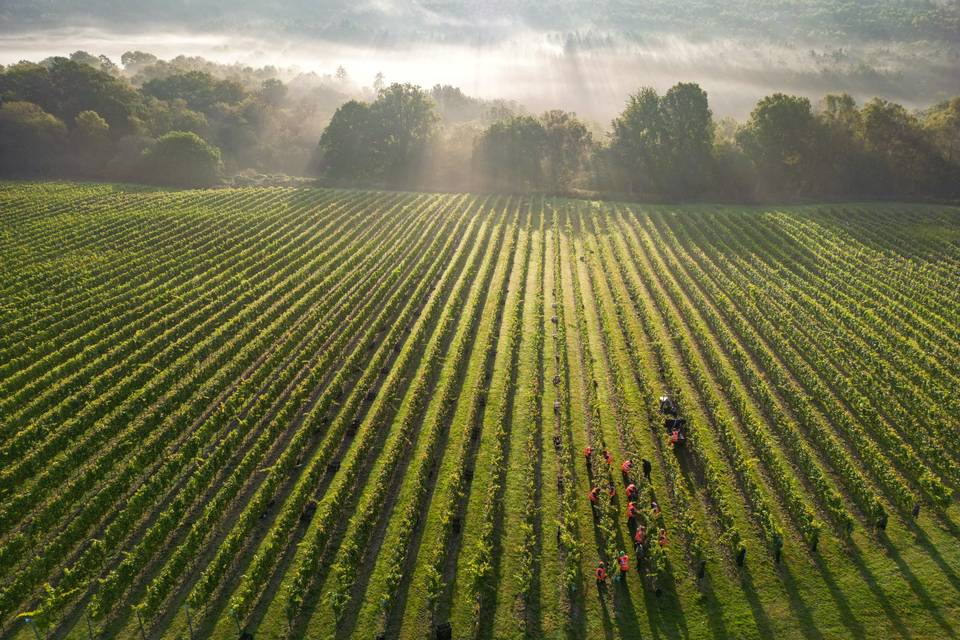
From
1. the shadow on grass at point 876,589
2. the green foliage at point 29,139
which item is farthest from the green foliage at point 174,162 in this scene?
the shadow on grass at point 876,589

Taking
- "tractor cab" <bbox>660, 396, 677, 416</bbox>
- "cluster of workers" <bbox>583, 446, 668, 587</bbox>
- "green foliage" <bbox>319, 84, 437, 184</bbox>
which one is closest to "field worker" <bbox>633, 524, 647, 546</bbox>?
"cluster of workers" <bbox>583, 446, 668, 587</bbox>

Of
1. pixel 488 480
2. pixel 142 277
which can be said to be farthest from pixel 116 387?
pixel 488 480

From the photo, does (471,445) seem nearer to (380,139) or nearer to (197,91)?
(380,139)

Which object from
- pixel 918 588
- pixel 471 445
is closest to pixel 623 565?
pixel 471 445

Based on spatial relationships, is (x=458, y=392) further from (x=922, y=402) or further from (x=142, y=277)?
(x=142, y=277)

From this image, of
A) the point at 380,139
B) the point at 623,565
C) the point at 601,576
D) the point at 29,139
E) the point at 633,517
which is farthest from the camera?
the point at 380,139

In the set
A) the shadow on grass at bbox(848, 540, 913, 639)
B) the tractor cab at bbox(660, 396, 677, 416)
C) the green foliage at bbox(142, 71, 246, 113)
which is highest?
the green foliage at bbox(142, 71, 246, 113)

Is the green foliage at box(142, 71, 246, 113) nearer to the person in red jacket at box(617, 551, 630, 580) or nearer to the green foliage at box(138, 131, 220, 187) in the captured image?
the green foliage at box(138, 131, 220, 187)
